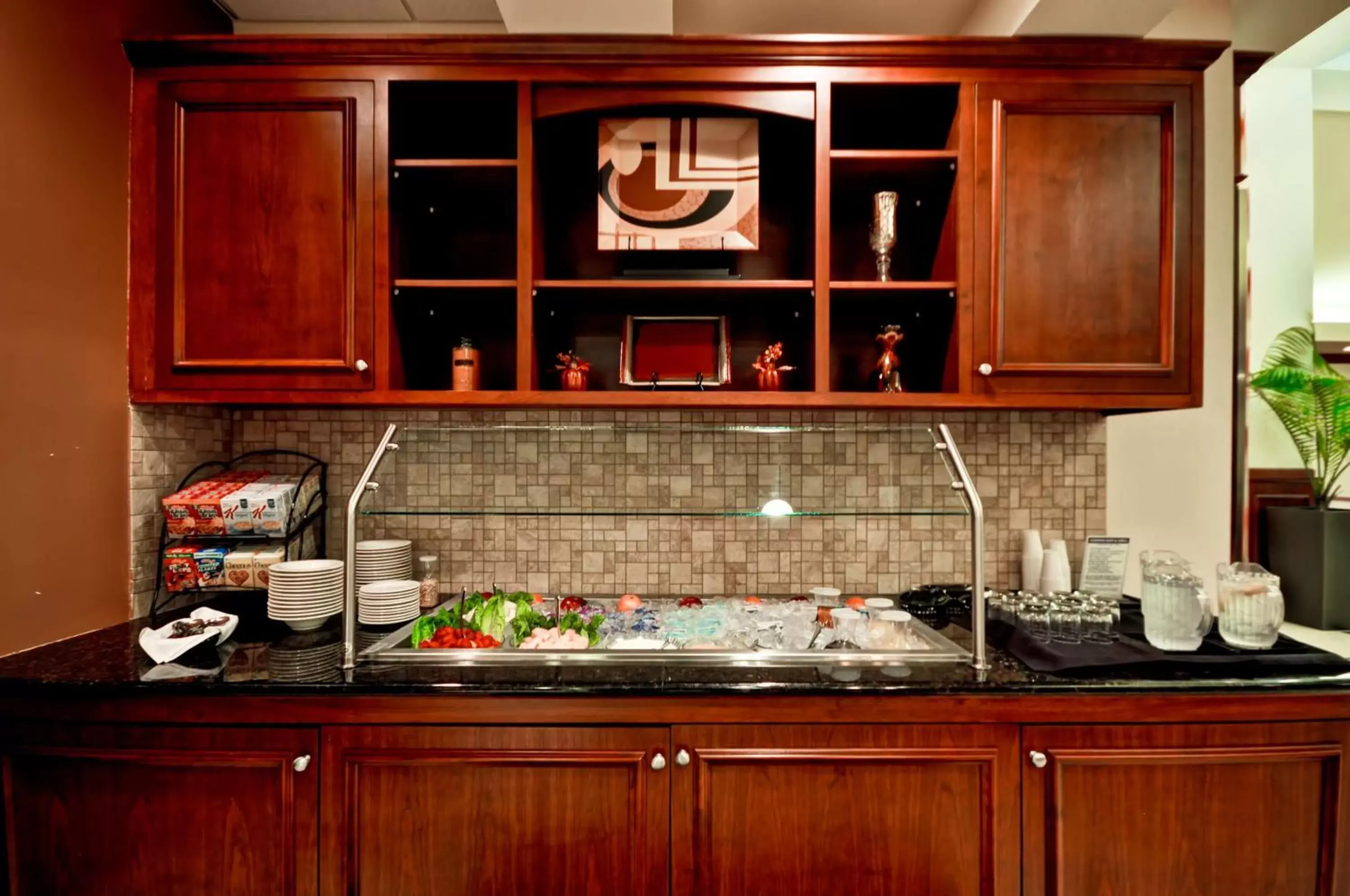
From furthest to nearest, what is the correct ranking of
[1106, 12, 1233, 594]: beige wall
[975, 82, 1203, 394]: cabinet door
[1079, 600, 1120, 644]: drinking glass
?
[1106, 12, 1233, 594]: beige wall → [975, 82, 1203, 394]: cabinet door → [1079, 600, 1120, 644]: drinking glass

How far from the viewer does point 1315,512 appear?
186 centimetres

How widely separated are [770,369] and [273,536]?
1.57 m

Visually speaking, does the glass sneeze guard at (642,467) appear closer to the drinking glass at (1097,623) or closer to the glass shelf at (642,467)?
the glass shelf at (642,467)

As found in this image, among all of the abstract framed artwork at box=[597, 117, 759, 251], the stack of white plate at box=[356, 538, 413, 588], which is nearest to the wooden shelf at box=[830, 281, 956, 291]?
the abstract framed artwork at box=[597, 117, 759, 251]

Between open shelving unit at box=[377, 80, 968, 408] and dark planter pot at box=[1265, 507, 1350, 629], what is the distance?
4.00 feet

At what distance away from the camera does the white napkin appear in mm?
1438

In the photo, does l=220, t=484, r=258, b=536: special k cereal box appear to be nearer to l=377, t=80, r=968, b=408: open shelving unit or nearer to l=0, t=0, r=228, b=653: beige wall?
l=0, t=0, r=228, b=653: beige wall

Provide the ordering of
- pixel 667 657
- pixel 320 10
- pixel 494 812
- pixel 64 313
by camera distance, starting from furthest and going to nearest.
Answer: pixel 320 10
pixel 64 313
pixel 667 657
pixel 494 812

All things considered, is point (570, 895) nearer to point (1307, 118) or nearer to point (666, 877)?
point (666, 877)

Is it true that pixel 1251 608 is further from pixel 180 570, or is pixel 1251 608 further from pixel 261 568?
pixel 180 570

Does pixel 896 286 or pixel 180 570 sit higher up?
pixel 896 286

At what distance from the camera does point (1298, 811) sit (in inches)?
52.8

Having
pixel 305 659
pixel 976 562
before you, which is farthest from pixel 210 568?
pixel 976 562

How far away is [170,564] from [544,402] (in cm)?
119
